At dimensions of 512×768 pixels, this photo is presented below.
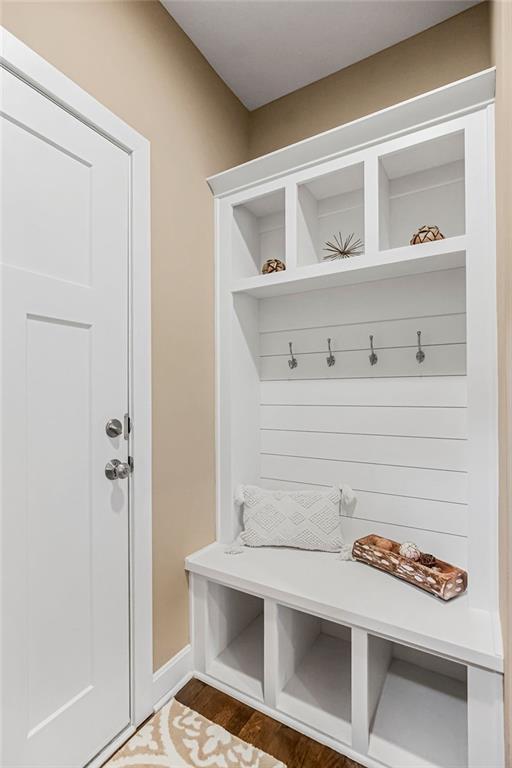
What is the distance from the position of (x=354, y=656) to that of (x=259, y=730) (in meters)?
0.46

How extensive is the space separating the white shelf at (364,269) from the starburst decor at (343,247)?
123 mm

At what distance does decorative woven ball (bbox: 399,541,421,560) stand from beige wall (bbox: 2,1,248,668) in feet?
2.71

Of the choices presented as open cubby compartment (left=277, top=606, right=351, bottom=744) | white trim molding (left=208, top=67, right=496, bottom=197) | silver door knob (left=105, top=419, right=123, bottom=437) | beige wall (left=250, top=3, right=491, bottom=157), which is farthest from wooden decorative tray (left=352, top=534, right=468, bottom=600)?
beige wall (left=250, top=3, right=491, bottom=157)

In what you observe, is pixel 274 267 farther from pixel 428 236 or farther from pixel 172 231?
pixel 428 236

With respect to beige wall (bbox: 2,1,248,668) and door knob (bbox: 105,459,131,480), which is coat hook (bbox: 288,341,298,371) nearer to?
beige wall (bbox: 2,1,248,668)

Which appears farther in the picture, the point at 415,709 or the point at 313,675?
the point at 313,675

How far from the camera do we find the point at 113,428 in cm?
135

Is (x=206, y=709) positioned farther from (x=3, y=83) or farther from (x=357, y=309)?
(x=3, y=83)

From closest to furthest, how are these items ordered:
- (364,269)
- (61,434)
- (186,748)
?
1. (61,434)
2. (186,748)
3. (364,269)

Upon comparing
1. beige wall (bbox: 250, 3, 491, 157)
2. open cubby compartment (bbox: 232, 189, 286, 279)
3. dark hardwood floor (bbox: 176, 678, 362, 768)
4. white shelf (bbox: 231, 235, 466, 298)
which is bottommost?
dark hardwood floor (bbox: 176, 678, 362, 768)

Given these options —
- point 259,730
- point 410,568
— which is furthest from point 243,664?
point 410,568

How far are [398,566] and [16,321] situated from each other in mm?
1507

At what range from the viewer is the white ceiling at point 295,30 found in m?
1.61

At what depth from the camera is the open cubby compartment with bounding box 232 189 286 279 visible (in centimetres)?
191
